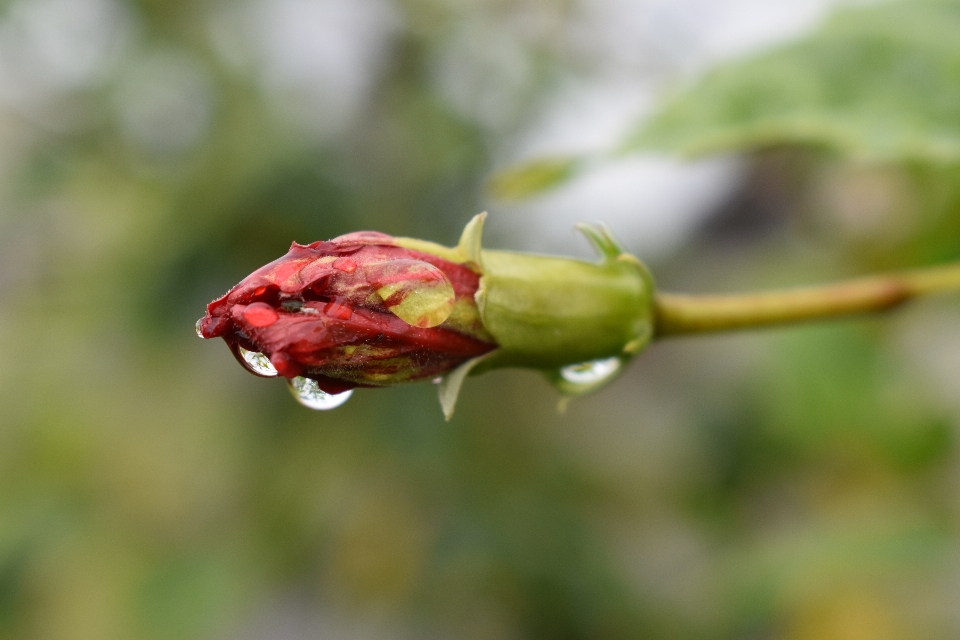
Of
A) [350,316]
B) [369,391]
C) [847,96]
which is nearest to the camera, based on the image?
[350,316]

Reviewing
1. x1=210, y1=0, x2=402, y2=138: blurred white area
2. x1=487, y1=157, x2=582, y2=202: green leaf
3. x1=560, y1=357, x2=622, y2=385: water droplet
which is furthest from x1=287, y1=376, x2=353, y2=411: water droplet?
x1=210, y1=0, x2=402, y2=138: blurred white area

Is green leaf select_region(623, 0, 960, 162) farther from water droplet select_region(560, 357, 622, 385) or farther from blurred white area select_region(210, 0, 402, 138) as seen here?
blurred white area select_region(210, 0, 402, 138)

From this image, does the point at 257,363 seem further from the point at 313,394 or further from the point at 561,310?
the point at 561,310

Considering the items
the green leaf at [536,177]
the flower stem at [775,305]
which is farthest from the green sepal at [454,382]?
the green leaf at [536,177]

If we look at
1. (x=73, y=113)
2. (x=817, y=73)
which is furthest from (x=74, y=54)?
(x=817, y=73)

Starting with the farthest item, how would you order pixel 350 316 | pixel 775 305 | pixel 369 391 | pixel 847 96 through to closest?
pixel 369 391, pixel 847 96, pixel 775 305, pixel 350 316

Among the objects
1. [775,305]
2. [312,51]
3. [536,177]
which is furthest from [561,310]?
[312,51]
